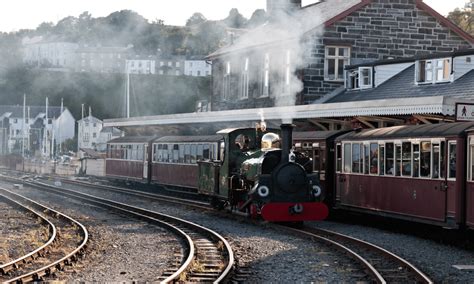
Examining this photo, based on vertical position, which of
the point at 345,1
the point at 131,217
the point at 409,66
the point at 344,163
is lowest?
the point at 131,217

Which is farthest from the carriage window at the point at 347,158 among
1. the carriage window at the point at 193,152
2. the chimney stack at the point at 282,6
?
the chimney stack at the point at 282,6

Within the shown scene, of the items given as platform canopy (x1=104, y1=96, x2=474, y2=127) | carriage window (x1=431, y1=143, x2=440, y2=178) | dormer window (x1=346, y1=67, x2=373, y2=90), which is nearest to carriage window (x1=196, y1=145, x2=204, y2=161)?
platform canopy (x1=104, y1=96, x2=474, y2=127)

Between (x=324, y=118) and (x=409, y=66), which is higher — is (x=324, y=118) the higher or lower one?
the lower one

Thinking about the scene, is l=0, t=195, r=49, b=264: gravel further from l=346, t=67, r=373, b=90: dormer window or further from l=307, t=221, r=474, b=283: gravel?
l=346, t=67, r=373, b=90: dormer window

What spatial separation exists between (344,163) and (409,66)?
42.9 feet

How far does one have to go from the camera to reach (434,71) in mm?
29969

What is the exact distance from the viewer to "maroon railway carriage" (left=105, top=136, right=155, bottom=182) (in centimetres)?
3828

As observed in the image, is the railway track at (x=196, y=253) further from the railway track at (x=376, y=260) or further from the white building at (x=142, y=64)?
the white building at (x=142, y=64)

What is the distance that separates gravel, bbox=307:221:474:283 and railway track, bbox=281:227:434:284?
29cm

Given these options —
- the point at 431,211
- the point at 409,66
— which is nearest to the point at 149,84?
the point at 409,66

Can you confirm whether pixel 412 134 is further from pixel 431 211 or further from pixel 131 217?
pixel 131 217

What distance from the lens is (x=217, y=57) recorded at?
45.7 m

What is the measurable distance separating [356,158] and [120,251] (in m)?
7.29

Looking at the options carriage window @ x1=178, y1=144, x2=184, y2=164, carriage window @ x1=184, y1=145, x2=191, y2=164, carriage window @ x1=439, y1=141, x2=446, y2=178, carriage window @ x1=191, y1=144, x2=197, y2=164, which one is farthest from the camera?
carriage window @ x1=178, y1=144, x2=184, y2=164
